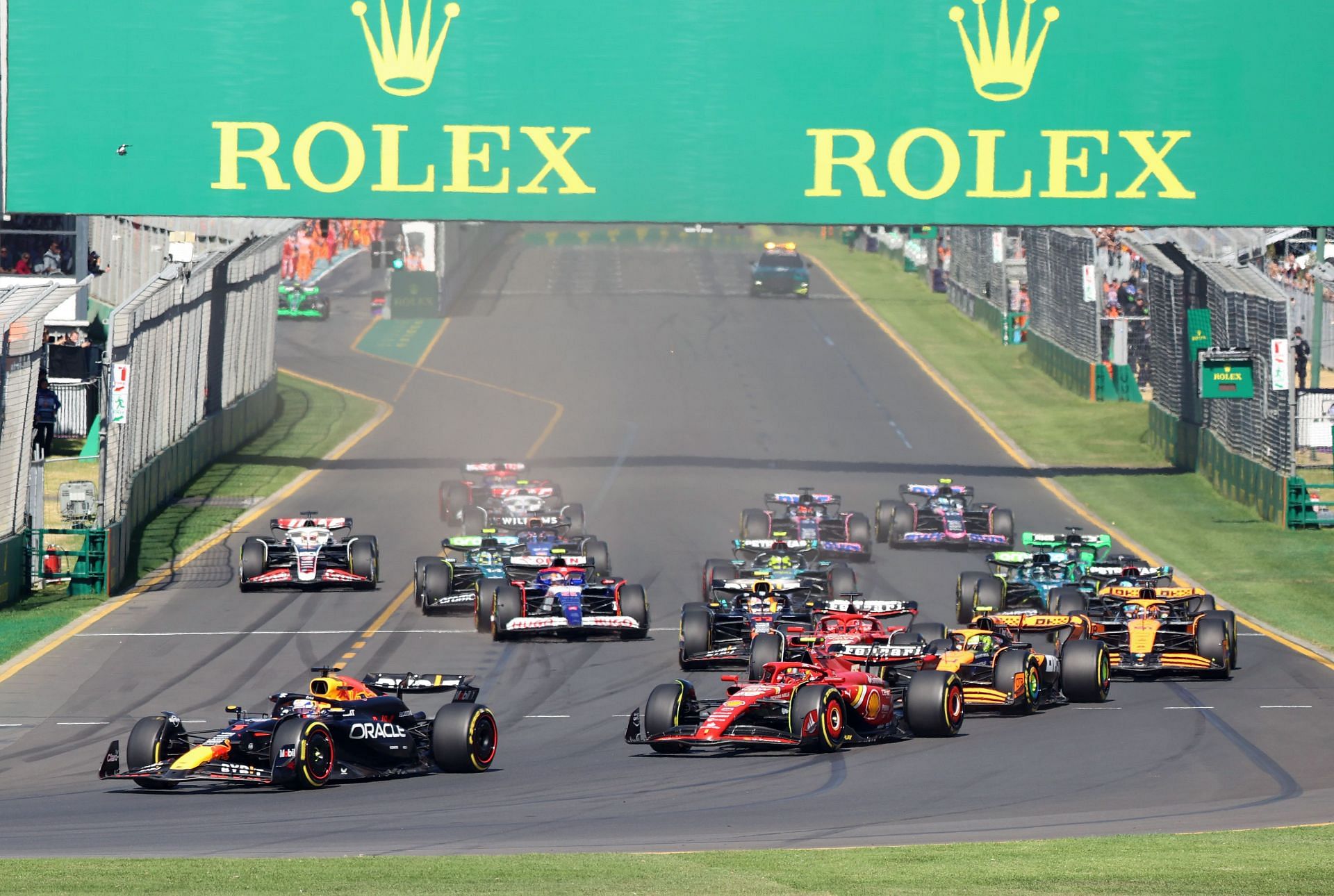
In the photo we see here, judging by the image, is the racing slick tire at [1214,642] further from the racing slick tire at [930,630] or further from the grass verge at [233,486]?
the grass verge at [233,486]

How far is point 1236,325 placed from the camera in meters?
39.3

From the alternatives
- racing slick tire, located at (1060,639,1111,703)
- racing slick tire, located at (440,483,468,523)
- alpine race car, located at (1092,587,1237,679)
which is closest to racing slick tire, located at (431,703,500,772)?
racing slick tire, located at (1060,639,1111,703)

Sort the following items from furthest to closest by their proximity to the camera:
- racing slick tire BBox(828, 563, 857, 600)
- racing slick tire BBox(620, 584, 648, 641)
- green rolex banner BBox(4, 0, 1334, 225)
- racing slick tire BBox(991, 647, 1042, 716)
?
green rolex banner BBox(4, 0, 1334, 225)
racing slick tire BBox(828, 563, 857, 600)
racing slick tire BBox(620, 584, 648, 641)
racing slick tire BBox(991, 647, 1042, 716)

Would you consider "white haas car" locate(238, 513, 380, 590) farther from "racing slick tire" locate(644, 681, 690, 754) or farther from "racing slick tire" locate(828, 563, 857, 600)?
"racing slick tire" locate(644, 681, 690, 754)

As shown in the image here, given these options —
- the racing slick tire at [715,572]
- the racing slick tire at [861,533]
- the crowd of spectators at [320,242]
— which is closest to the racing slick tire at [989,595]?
the racing slick tire at [715,572]

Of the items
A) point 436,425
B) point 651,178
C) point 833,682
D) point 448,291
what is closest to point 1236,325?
point 651,178

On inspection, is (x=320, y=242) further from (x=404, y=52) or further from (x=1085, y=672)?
(x=1085, y=672)

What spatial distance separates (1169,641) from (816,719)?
6.68 metres

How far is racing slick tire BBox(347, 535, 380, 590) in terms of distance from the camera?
2952 centimetres

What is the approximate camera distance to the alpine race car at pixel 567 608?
25.4 metres

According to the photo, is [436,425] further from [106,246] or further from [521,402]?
[106,246]

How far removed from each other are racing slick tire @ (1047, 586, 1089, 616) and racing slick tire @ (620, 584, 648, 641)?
5.21 meters

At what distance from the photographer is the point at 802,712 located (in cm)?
1866

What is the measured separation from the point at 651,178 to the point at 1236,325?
45.8 feet
